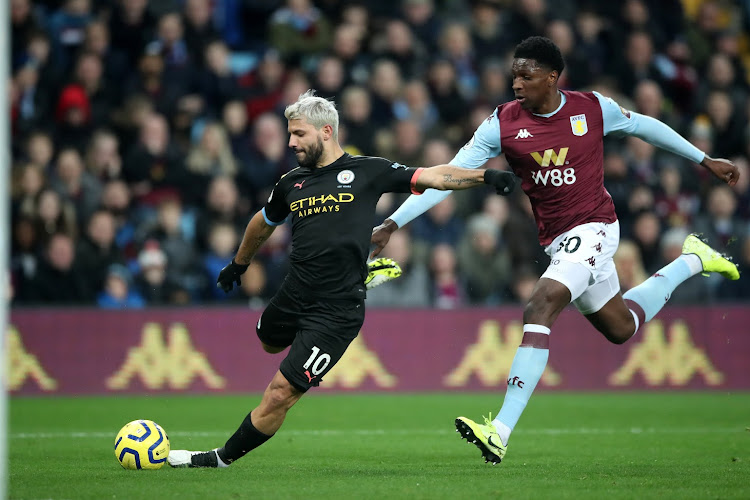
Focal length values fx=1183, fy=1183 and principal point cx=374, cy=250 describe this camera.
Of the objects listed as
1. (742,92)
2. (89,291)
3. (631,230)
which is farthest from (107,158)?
(742,92)

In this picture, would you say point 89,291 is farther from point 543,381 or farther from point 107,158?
point 543,381

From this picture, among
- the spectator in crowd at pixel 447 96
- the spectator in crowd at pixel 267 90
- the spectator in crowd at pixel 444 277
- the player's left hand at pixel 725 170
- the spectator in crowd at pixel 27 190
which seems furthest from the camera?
the spectator in crowd at pixel 447 96

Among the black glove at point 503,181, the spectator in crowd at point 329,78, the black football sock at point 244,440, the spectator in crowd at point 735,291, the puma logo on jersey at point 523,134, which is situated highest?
the black glove at point 503,181

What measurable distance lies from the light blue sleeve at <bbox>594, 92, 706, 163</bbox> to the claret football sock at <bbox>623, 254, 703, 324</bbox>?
100cm

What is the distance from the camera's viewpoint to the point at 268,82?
621 inches

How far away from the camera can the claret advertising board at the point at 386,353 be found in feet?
45.8

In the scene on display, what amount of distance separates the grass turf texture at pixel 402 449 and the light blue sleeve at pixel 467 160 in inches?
67.9

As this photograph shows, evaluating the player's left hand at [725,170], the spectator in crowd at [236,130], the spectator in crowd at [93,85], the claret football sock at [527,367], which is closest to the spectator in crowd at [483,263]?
the spectator in crowd at [236,130]

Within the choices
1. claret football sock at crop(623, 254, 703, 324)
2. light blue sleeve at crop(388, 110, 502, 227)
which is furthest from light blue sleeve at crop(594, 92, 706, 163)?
claret football sock at crop(623, 254, 703, 324)

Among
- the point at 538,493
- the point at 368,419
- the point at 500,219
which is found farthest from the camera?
the point at 500,219

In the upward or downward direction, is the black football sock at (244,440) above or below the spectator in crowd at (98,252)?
above

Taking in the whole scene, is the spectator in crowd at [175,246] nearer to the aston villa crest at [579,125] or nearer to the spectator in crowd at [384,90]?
the spectator in crowd at [384,90]

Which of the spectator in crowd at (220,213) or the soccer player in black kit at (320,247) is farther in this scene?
the spectator in crowd at (220,213)

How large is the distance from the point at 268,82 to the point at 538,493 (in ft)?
33.2
